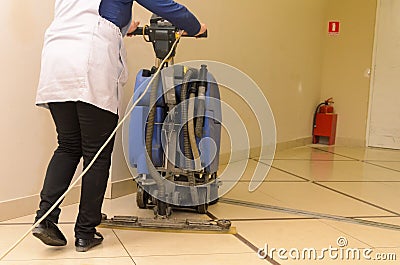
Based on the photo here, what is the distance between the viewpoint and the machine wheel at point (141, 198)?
231 cm

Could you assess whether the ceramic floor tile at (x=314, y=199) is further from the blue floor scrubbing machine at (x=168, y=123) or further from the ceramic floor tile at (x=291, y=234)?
the blue floor scrubbing machine at (x=168, y=123)

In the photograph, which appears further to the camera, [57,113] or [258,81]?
[258,81]

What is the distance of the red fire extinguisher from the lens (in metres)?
5.06

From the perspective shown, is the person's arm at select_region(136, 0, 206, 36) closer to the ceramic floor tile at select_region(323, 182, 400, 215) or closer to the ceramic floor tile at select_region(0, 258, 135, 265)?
the ceramic floor tile at select_region(0, 258, 135, 265)

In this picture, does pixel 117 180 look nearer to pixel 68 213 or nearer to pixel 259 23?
pixel 68 213

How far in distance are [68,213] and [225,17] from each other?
6.35ft

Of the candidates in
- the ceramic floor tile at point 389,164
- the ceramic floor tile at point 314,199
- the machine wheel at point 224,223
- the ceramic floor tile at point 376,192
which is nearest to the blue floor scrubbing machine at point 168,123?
the machine wheel at point 224,223

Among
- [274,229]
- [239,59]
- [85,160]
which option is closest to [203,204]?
[274,229]

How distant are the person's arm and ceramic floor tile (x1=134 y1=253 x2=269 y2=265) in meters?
0.86

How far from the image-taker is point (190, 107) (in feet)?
6.85

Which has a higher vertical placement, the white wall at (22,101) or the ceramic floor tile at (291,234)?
the white wall at (22,101)

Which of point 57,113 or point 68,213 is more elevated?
point 57,113

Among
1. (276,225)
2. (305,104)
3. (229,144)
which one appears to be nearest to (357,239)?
(276,225)

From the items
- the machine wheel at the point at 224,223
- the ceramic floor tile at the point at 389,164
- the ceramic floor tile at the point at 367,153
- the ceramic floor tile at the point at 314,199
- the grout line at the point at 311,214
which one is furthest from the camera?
the ceramic floor tile at the point at 367,153
